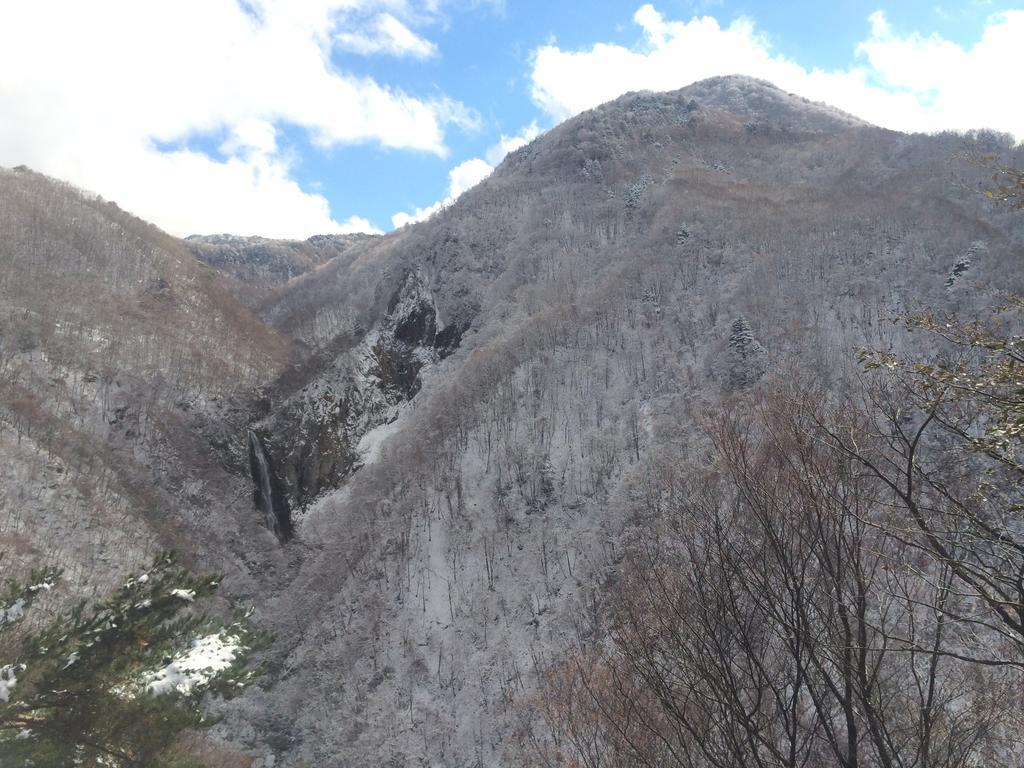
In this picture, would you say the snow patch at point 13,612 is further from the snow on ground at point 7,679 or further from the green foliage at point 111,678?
the snow on ground at point 7,679

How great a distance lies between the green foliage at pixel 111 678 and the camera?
9016 millimetres

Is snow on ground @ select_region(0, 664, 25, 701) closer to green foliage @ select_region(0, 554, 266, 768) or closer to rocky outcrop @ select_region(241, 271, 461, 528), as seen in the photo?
green foliage @ select_region(0, 554, 266, 768)

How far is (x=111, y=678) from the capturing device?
32.5ft

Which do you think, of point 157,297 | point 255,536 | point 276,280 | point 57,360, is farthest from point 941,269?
point 276,280

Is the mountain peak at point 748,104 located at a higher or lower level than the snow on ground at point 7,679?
higher

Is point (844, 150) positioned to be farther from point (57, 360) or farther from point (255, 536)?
point (57, 360)

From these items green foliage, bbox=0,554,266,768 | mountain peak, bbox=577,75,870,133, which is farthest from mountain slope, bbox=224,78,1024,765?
mountain peak, bbox=577,75,870,133

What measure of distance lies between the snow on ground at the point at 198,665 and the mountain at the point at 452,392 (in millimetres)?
24277

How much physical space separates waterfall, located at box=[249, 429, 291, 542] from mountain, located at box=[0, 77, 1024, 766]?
30 centimetres

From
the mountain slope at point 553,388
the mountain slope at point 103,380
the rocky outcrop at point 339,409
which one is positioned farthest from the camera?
the rocky outcrop at point 339,409

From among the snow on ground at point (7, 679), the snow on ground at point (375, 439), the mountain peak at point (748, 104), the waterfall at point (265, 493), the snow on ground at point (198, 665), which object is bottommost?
the waterfall at point (265, 493)

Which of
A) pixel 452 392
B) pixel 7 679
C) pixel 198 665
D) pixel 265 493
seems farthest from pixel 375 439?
pixel 7 679

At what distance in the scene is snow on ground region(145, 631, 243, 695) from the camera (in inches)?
404

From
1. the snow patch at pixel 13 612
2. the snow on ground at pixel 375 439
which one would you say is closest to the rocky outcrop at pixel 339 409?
the snow on ground at pixel 375 439
